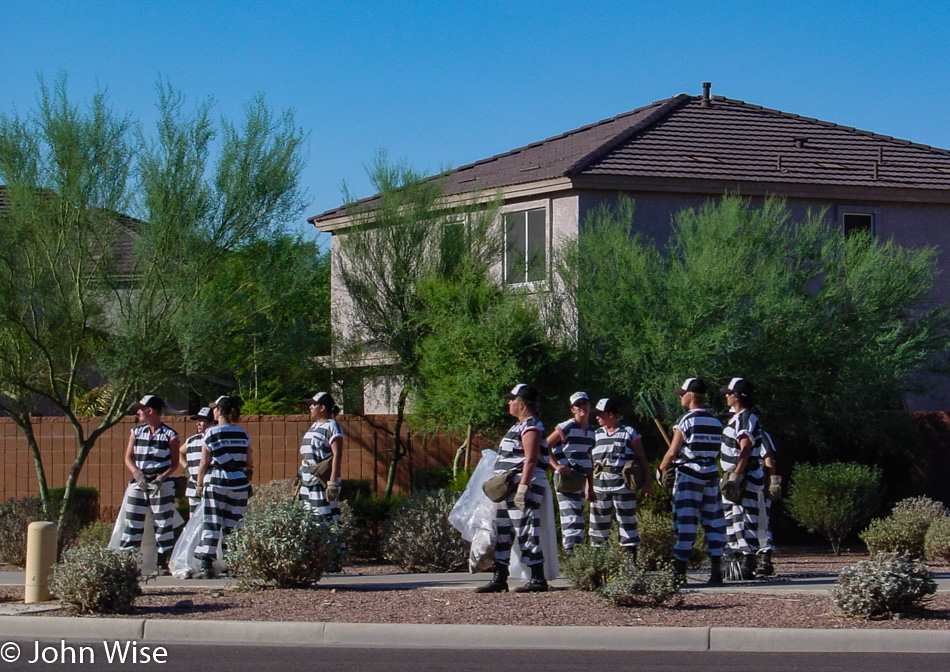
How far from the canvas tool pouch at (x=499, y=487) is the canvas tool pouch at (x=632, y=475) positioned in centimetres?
122

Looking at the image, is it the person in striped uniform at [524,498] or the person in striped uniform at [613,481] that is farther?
the person in striped uniform at [613,481]

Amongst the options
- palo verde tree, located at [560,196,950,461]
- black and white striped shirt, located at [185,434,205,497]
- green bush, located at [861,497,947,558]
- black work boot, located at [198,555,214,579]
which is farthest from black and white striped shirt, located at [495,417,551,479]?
green bush, located at [861,497,947,558]

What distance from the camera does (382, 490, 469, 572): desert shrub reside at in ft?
40.5

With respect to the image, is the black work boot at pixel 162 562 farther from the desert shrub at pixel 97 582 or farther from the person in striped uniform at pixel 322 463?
the desert shrub at pixel 97 582

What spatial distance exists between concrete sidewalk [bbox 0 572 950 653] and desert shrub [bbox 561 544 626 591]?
1356mm

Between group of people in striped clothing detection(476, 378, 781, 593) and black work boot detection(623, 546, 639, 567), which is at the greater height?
group of people in striped clothing detection(476, 378, 781, 593)

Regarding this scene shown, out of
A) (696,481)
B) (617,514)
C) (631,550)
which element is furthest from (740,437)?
(631,550)

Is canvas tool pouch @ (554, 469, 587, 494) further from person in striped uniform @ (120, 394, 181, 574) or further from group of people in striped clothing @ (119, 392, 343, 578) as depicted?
person in striped uniform @ (120, 394, 181, 574)

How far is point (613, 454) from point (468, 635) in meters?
2.79

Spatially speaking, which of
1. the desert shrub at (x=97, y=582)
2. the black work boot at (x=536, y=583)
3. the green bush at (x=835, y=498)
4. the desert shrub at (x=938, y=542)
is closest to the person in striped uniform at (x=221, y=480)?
the desert shrub at (x=97, y=582)

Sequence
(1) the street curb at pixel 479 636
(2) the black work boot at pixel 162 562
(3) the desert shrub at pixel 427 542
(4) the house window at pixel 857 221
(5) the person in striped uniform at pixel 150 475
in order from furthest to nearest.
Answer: (4) the house window at pixel 857 221
(3) the desert shrub at pixel 427 542
(2) the black work boot at pixel 162 562
(5) the person in striped uniform at pixel 150 475
(1) the street curb at pixel 479 636

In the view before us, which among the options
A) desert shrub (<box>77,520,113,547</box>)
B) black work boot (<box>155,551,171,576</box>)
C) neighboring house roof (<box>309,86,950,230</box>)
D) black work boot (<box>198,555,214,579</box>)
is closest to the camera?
black work boot (<box>198,555,214,579</box>)

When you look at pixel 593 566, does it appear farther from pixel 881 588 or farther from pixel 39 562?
pixel 39 562

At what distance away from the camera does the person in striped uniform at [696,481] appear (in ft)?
33.9
